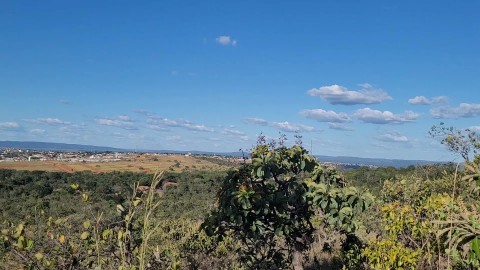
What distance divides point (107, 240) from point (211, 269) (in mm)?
4221

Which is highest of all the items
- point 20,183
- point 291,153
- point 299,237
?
point 291,153

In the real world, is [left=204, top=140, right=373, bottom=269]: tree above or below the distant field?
above

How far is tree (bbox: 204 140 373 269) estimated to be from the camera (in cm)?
497

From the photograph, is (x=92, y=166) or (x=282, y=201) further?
(x=92, y=166)

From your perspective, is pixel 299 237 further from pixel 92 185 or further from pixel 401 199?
pixel 92 185

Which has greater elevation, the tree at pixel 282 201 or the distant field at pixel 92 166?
the tree at pixel 282 201

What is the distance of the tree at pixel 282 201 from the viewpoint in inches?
196

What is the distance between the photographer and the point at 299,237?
5543 mm

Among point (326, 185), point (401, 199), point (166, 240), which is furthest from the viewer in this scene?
point (166, 240)

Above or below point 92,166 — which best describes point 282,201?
above

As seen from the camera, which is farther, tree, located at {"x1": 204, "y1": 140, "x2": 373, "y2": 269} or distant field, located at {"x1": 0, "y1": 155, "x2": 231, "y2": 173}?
distant field, located at {"x1": 0, "y1": 155, "x2": 231, "y2": 173}

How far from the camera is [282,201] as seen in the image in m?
5.14

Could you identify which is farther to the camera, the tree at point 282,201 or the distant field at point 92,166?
the distant field at point 92,166

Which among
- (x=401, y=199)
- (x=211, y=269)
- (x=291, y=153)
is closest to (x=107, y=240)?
(x=291, y=153)
